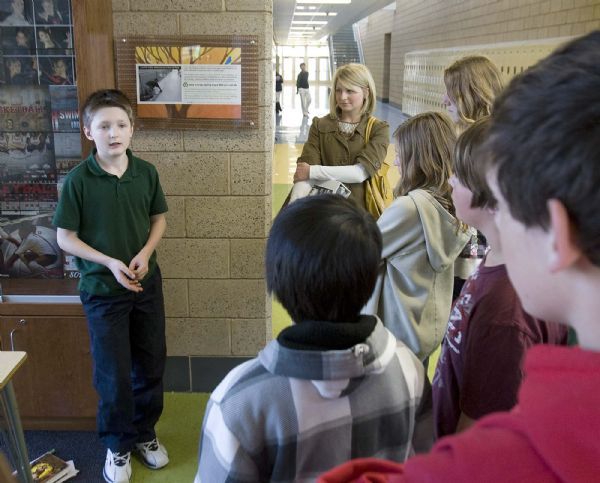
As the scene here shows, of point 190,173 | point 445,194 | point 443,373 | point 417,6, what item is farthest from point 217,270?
point 417,6

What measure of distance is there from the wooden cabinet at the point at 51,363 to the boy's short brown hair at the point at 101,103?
32.5 inches

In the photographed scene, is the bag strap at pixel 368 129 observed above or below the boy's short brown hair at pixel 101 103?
below

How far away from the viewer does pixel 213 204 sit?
262 centimetres

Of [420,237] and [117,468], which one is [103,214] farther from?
[420,237]

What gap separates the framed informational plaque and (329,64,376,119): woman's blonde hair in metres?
0.54

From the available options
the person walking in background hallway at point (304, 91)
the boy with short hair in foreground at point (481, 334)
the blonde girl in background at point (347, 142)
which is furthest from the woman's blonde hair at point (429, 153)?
the person walking in background hallway at point (304, 91)

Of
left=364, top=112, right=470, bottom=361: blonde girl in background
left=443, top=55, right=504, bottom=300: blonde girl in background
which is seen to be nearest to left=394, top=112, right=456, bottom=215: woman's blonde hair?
left=364, top=112, right=470, bottom=361: blonde girl in background

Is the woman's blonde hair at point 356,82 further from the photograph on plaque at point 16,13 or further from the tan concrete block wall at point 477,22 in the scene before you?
the tan concrete block wall at point 477,22

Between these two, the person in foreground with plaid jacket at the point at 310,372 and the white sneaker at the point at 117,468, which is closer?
the person in foreground with plaid jacket at the point at 310,372

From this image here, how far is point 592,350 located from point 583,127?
190 millimetres

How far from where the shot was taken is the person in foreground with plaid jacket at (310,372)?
97 centimetres

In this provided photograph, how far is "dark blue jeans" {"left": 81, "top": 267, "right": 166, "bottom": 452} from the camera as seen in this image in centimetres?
211

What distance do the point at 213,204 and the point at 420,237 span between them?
114 centimetres

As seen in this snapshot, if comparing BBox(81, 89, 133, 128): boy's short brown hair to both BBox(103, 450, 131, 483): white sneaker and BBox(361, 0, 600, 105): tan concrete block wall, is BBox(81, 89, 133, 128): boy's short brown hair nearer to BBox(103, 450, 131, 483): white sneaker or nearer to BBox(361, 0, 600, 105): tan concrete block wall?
BBox(103, 450, 131, 483): white sneaker
